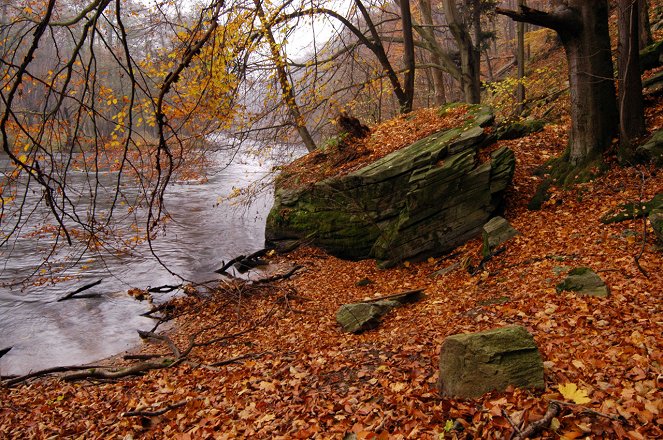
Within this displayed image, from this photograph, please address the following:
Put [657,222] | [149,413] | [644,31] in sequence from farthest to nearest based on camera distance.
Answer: [644,31] → [657,222] → [149,413]

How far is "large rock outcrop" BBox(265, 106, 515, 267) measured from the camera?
8672 millimetres

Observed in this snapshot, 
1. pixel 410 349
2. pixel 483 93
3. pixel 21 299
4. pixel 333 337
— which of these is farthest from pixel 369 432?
pixel 483 93

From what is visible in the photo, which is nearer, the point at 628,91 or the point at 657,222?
the point at 657,222

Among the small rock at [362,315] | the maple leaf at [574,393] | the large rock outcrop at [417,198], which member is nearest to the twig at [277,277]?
the large rock outcrop at [417,198]

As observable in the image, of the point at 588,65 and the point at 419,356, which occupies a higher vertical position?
the point at 588,65

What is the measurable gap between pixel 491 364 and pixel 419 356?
1199mm

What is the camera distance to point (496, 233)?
25.5 feet

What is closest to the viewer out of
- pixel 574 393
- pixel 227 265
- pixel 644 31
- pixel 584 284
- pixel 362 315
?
pixel 574 393

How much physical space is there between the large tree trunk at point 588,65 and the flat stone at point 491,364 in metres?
5.68

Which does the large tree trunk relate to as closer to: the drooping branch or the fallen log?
the drooping branch

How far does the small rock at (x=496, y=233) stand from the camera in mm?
7621

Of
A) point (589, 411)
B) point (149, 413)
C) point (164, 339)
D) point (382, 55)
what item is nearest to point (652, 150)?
point (589, 411)

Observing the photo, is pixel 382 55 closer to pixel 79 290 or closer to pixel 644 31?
pixel 644 31

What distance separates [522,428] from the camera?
10.1ft
